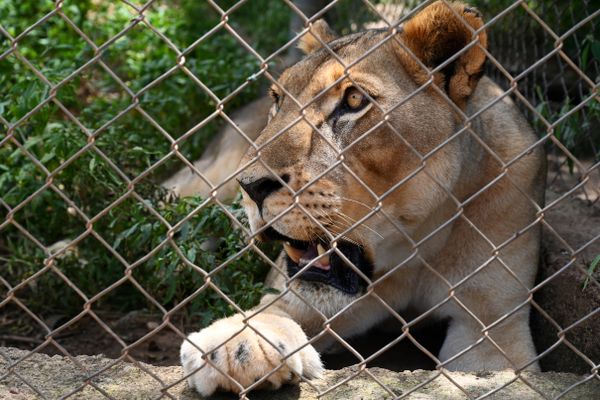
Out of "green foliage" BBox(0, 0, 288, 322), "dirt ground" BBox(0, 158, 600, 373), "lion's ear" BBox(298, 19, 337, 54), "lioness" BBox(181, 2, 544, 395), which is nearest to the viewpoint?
"lioness" BBox(181, 2, 544, 395)

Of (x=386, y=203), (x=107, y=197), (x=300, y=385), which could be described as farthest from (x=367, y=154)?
(x=107, y=197)

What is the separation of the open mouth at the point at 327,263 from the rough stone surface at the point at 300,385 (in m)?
0.37

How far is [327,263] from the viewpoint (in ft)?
9.98

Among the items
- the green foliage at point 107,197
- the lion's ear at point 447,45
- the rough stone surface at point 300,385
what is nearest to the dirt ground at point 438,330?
the green foliage at point 107,197

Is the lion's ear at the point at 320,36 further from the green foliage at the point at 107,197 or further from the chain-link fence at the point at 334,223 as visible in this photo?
the green foliage at the point at 107,197

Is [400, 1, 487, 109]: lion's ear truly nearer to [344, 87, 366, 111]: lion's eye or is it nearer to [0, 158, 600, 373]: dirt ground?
[344, 87, 366, 111]: lion's eye

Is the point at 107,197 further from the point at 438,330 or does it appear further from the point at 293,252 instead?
the point at 438,330

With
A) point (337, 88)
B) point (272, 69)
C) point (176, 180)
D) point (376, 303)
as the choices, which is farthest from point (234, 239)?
point (272, 69)

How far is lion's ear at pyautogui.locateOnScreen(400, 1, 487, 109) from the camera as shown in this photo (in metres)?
2.87

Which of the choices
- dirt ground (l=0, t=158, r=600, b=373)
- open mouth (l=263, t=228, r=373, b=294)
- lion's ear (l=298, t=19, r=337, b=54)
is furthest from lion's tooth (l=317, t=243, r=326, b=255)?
lion's ear (l=298, t=19, r=337, b=54)

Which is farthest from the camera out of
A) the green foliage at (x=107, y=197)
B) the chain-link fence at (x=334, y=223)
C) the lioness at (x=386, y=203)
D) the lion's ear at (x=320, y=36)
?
the lion's ear at (x=320, y=36)

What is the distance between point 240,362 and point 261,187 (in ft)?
1.75

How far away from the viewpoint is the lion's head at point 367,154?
2785 mm

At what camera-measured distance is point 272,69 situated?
5.60m
